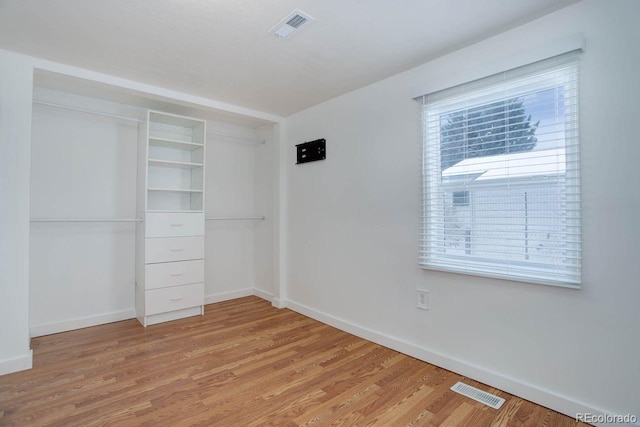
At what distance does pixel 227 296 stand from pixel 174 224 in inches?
52.5

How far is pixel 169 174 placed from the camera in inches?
147

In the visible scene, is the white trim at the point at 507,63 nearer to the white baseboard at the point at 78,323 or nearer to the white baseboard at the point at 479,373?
the white baseboard at the point at 479,373

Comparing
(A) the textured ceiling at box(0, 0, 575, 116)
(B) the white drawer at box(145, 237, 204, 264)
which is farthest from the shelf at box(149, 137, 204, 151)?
(B) the white drawer at box(145, 237, 204, 264)

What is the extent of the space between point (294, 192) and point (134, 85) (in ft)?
6.12

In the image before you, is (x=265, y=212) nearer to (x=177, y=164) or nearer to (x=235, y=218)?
(x=235, y=218)

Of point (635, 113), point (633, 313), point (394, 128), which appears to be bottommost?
point (633, 313)

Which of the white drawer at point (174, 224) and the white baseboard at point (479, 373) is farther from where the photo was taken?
the white drawer at point (174, 224)

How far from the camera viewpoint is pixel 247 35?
2.10 metres

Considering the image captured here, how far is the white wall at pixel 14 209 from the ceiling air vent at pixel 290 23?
1948 millimetres

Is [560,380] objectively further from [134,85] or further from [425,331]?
[134,85]

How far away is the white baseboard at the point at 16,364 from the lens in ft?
7.35

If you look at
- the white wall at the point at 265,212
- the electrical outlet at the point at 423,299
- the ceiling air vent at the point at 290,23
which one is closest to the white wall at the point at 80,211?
the white wall at the point at 265,212

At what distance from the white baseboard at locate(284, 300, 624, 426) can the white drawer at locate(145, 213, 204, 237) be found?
5.79 feet

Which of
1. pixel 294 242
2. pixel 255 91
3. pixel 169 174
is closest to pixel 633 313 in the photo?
pixel 294 242
